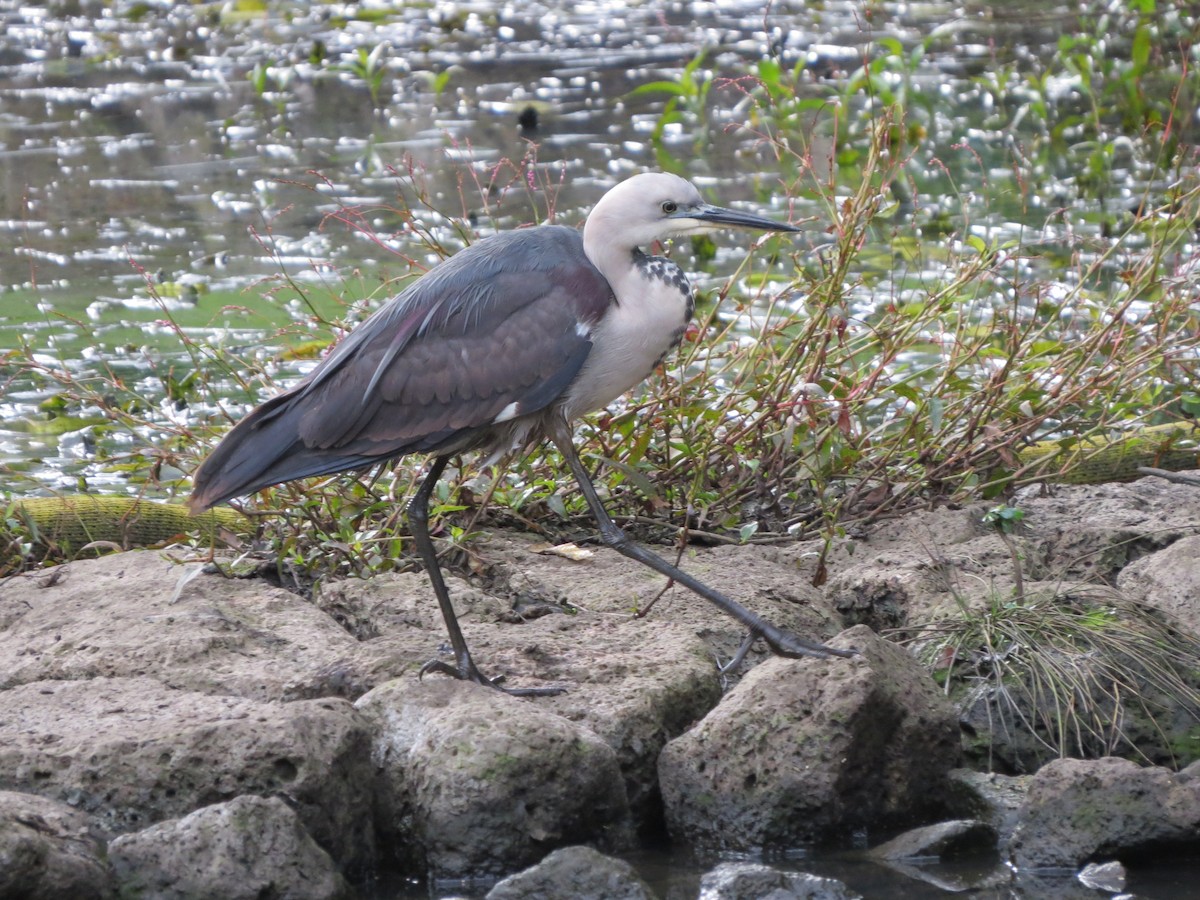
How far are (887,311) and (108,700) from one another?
8.98ft

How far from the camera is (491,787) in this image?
12.1 feet

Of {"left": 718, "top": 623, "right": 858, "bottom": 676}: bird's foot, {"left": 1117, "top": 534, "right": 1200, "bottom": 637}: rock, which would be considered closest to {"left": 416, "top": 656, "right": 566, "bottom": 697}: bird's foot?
{"left": 718, "top": 623, "right": 858, "bottom": 676}: bird's foot

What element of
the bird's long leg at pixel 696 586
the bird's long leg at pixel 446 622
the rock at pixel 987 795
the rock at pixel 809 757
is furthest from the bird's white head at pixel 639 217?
the rock at pixel 987 795

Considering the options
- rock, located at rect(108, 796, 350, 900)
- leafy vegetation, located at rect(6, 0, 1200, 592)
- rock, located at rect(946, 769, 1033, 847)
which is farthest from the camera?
leafy vegetation, located at rect(6, 0, 1200, 592)

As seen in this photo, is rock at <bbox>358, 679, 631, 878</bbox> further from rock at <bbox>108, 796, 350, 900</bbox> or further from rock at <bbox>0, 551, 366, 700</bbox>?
rock at <bbox>0, 551, 366, 700</bbox>

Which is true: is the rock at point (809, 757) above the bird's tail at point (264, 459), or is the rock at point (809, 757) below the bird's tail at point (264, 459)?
below

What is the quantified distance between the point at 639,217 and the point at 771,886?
1771 mm

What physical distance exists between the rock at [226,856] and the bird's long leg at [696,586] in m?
1.31

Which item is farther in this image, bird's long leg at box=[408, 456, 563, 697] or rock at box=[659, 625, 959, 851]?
bird's long leg at box=[408, 456, 563, 697]

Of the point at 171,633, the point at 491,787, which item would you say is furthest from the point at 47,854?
the point at 171,633

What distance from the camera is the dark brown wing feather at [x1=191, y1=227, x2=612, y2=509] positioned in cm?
436

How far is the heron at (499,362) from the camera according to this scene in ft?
14.3

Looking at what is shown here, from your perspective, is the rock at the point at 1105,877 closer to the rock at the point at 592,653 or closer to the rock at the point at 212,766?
the rock at the point at 592,653

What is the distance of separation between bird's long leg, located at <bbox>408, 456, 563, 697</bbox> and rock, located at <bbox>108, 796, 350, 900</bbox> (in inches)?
31.0
